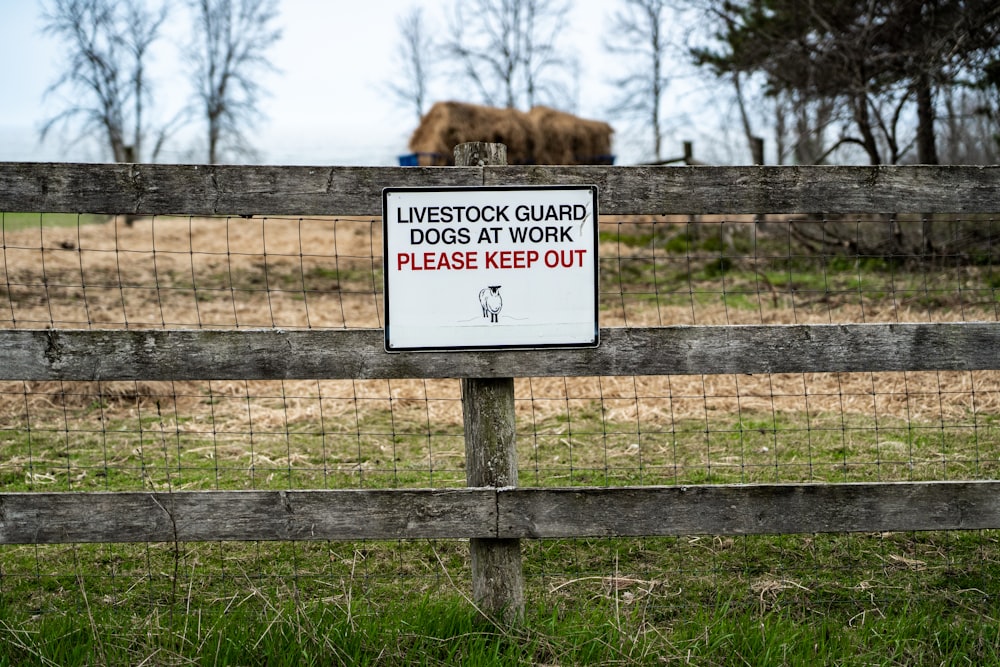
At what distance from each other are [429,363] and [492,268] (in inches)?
17.6

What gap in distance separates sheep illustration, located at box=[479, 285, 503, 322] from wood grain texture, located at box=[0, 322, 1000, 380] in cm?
16

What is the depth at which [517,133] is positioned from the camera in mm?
23531

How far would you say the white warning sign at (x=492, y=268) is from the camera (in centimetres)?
335

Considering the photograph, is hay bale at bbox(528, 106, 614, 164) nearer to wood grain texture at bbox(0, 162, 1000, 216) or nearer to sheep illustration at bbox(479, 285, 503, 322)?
wood grain texture at bbox(0, 162, 1000, 216)

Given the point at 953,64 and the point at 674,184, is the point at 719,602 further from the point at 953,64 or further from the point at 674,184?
the point at 953,64

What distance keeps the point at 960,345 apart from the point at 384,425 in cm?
491

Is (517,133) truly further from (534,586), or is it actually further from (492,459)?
(492,459)

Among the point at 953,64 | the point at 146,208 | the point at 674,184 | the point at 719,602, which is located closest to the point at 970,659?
the point at 719,602

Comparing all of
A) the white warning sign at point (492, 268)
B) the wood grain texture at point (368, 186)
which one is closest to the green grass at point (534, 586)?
the white warning sign at point (492, 268)

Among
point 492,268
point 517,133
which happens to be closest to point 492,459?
point 492,268

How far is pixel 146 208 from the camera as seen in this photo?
3.41 meters

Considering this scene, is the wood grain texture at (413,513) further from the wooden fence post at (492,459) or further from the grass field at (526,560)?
the grass field at (526,560)

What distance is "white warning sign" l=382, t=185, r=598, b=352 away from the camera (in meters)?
3.35

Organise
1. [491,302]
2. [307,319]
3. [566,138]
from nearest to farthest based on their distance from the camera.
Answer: [491,302] < [307,319] < [566,138]
